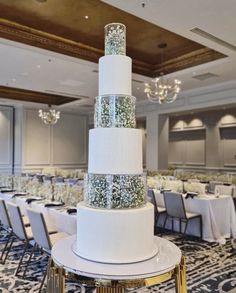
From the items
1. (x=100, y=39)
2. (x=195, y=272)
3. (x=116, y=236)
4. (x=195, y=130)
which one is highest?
(x=100, y=39)

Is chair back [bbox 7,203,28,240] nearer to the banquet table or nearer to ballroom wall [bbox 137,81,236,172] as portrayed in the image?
the banquet table

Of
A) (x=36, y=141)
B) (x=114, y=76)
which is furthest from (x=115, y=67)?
(x=36, y=141)

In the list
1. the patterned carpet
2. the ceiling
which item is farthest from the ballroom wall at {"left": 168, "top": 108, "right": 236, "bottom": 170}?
the patterned carpet

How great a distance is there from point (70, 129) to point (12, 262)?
1032 cm

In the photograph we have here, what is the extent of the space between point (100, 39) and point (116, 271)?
17.5 feet

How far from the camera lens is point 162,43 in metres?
6.37

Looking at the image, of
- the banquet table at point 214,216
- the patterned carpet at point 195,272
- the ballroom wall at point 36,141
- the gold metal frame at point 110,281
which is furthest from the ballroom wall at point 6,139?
the gold metal frame at point 110,281

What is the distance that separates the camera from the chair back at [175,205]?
539cm

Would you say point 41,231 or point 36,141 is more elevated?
point 36,141

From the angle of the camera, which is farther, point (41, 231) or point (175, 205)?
point (175, 205)

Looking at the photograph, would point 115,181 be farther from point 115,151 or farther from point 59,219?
point 59,219

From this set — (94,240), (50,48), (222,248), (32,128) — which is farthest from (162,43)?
(32,128)

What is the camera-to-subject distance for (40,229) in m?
3.54

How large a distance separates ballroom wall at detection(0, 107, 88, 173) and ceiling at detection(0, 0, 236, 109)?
4.20 meters
